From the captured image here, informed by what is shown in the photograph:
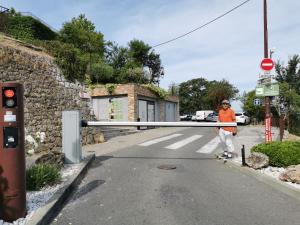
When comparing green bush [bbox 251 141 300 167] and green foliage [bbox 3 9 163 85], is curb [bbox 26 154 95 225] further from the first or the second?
green foliage [bbox 3 9 163 85]

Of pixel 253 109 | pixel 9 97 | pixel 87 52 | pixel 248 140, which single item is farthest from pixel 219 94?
pixel 9 97

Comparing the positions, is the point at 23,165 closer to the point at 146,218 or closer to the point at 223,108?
the point at 146,218

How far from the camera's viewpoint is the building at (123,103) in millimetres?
27109

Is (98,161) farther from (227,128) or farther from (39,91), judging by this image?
(39,91)

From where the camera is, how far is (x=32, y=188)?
6473 millimetres

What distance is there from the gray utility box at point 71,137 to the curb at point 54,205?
149cm

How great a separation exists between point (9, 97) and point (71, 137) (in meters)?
4.72

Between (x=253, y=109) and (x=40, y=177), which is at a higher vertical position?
(x=253, y=109)

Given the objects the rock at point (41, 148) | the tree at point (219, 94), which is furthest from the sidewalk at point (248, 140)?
the tree at point (219, 94)

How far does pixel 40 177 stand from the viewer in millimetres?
6668

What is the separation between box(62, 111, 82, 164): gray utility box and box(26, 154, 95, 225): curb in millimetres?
1490

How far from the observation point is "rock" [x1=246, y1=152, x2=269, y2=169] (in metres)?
8.72

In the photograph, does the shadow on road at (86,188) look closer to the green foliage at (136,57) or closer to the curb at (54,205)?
the curb at (54,205)

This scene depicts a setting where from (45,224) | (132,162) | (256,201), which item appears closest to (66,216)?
(45,224)
